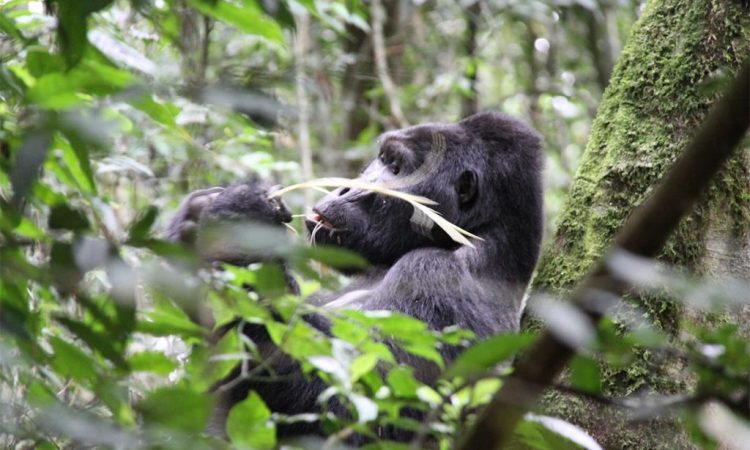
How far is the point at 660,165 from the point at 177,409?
6.45ft

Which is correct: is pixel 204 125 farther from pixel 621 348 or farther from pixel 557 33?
pixel 621 348

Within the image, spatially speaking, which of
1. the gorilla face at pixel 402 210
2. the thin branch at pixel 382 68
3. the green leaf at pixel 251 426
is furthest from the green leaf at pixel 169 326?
the thin branch at pixel 382 68

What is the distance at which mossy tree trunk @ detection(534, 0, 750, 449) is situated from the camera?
253cm

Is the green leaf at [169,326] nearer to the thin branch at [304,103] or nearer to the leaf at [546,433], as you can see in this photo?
the leaf at [546,433]

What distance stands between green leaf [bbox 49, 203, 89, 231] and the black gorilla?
1.76 m

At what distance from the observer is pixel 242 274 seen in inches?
55.9

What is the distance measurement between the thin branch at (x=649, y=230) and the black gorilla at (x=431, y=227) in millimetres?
1817

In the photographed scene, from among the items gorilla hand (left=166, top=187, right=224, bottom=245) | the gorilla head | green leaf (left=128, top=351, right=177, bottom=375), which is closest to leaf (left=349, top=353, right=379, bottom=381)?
green leaf (left=128, top=351, right=177, bottom=375)

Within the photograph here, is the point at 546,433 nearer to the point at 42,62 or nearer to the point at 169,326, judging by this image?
the point at 169,326

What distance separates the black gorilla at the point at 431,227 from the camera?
10.00 ft

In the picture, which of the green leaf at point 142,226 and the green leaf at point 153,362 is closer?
the green leaf at point 142,226

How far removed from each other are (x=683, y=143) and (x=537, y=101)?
5.27m

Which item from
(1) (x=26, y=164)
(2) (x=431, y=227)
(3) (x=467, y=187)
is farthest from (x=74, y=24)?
(3) (x=467, y=187)

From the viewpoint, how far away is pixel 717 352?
1.13 m
